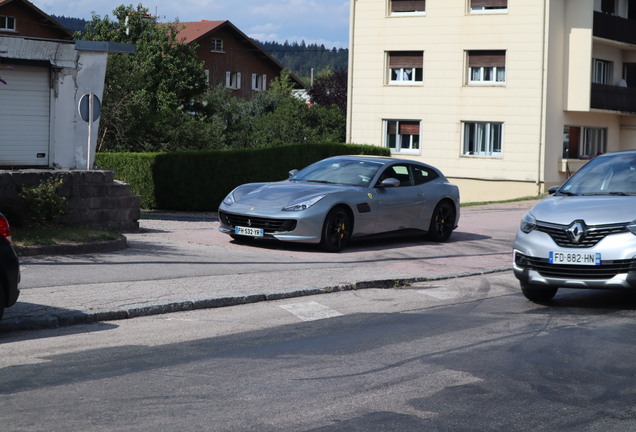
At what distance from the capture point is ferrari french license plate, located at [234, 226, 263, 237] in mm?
14367

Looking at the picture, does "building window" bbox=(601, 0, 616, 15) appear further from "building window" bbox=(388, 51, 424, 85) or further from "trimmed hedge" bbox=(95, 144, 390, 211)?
"trimmed hedge" bbox=(95, 144, 390, 211)

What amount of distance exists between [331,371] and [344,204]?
799 cm

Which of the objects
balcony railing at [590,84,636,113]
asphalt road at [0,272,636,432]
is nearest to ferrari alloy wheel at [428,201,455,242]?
Result: asphalt road at [0,272,636,432]

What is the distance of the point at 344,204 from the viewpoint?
1475cm

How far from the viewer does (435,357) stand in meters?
7.41

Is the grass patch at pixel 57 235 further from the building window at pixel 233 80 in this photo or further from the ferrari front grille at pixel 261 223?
the building window at pixel 233 80

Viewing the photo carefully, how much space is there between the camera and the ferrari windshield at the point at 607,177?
10484mm

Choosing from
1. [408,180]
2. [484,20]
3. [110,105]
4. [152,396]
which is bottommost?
[152,396]

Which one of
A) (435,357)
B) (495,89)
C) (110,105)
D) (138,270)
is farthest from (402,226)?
(495,89)

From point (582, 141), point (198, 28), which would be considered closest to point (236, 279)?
point (582, 141)

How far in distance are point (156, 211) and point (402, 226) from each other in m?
9.43

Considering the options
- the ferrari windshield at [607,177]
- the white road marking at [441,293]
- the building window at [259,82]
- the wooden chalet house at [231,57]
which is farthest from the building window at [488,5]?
the building window at [259,82]

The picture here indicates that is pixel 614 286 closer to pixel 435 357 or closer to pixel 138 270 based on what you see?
pixel 435 357

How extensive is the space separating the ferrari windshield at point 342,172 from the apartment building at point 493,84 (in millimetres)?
24762
